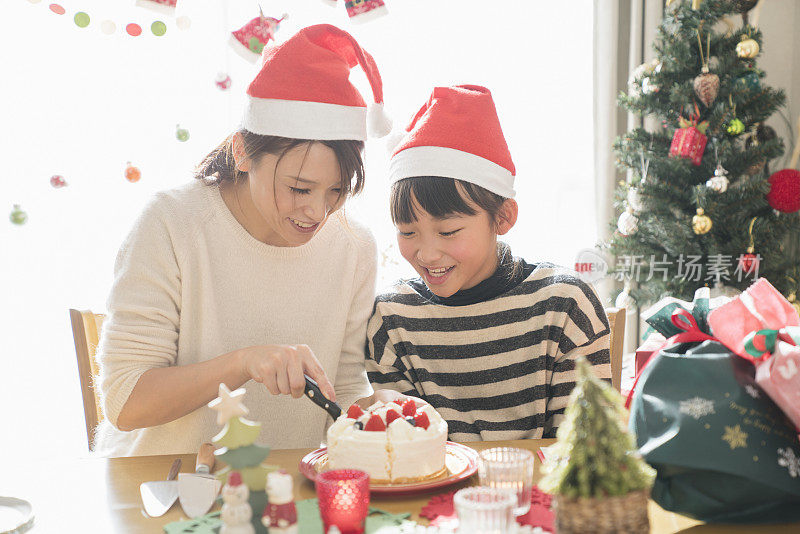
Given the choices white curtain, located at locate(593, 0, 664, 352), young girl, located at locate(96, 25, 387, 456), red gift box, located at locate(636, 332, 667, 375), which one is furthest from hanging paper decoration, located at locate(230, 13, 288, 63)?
white curtain, located at locate(593, 0, 664, 352)

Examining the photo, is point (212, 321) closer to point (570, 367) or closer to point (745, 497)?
point (570, 367)

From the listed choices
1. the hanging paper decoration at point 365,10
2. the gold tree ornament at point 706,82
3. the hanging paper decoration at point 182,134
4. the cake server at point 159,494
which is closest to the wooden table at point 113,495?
the cake server at point 159,494

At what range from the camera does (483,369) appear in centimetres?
153

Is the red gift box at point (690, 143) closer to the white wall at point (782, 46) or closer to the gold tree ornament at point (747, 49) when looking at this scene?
the gold tree ornament at point (747, 49)

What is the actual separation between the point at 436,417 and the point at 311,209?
19.0 inches

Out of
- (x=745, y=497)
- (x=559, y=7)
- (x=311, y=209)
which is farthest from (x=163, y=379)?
Result: (x=559, y=7)

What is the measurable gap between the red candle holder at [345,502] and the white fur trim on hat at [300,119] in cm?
72

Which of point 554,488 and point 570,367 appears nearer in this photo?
point 554,488

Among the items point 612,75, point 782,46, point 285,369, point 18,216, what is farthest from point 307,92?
point 782,46

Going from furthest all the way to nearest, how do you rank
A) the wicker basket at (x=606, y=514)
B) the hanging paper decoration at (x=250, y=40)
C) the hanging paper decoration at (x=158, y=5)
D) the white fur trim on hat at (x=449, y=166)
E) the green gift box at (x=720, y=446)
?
the hanging paper decoration at (x=158, y=5) → the hanging paper decoration at (x=250, y=40) → the white fur trim on hat at (x=449, y=166) → the green gift box at (x=720, y=446) → the wicker basket at (x=606, y=514)

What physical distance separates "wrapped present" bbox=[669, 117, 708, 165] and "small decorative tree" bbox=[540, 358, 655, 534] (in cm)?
224

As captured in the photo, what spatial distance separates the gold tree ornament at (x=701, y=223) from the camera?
8.97 feet

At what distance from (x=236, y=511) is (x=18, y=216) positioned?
7.99 ft

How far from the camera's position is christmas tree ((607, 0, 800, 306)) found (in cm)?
273
